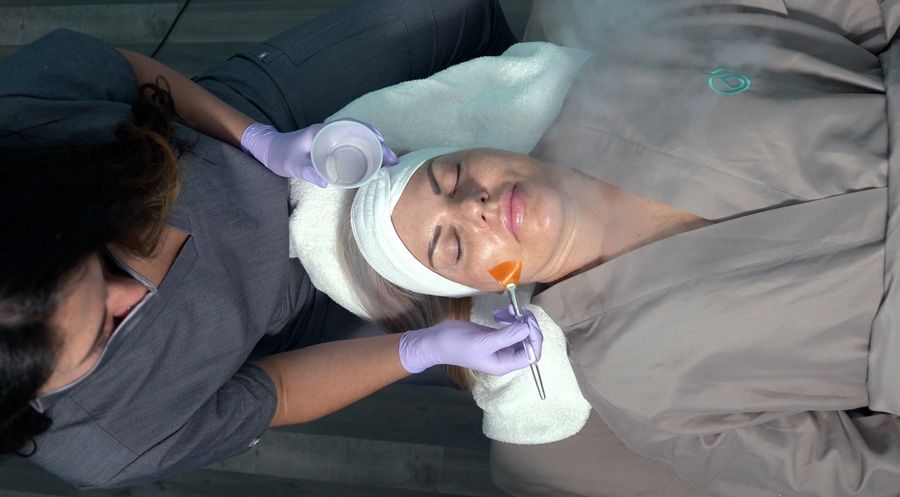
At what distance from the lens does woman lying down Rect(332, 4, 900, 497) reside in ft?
4.00

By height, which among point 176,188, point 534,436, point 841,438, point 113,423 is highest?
point 176,188

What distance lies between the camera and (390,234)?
4.56 ft

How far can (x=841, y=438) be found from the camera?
1.26 m

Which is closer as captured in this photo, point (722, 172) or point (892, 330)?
point (892, 330)

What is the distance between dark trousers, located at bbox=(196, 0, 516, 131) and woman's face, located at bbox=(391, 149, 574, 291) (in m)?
0.33

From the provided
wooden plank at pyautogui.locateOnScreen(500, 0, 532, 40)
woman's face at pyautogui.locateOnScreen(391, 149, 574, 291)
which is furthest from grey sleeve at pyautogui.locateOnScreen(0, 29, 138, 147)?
wooden plank at pyautogui.locateOnScreen(500, 0, 532, 40)

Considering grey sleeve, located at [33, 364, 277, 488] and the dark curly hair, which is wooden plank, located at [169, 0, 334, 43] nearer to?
the dark curly hair

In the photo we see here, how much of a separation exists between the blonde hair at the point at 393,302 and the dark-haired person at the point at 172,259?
3.8 inches

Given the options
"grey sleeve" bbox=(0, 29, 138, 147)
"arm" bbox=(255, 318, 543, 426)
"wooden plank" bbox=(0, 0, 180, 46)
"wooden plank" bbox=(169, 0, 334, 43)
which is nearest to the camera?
"grey sleeve" bbox=(0, 29, 138, 147)

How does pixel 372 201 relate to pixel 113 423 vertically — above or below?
above

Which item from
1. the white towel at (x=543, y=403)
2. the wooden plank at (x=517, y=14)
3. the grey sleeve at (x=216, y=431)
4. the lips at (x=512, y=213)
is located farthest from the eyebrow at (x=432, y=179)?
the wooden plank at (x=517, y=14)

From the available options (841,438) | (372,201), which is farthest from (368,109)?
(841,438)

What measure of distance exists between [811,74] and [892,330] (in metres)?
0.44

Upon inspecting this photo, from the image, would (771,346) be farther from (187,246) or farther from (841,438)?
(187,246)
